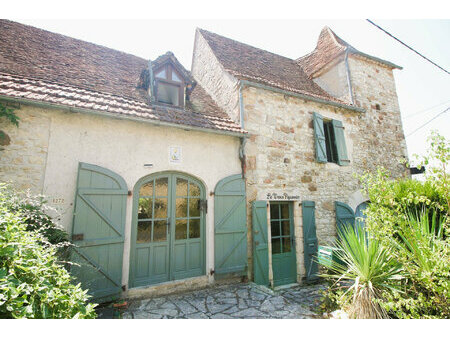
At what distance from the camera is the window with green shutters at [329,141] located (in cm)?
668

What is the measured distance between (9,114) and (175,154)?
276 centimetres

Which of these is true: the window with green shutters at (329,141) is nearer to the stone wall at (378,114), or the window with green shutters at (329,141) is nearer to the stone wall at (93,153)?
the stone wall at (378,114)

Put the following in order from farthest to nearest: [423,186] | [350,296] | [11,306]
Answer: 1. [423,186]
2. [350,296]
3. [11,306]

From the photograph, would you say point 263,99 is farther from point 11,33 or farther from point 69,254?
point 11,33

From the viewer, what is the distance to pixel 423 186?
11.0ft

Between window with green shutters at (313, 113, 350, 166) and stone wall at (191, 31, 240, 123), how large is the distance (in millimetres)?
2557

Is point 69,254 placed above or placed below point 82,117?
below

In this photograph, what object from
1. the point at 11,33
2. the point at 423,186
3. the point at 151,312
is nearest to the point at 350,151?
the point at 423,186

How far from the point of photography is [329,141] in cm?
733

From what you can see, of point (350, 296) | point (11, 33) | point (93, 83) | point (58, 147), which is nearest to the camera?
point (350, 296)

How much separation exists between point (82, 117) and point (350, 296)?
5272mm

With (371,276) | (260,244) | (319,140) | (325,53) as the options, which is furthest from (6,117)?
(325,53)

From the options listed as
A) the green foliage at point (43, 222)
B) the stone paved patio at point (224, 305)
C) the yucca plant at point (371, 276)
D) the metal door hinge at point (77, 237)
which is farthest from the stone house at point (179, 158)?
the yucca plant at point (371, 276)

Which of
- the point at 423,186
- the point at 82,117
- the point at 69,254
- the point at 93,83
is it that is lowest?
the point at 69,254
